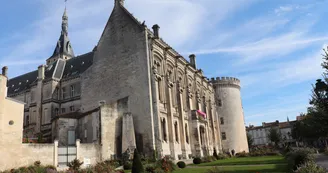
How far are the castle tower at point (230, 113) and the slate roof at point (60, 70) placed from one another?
2527 cm

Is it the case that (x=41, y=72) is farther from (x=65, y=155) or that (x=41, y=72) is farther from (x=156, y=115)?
(x=65, y=155)

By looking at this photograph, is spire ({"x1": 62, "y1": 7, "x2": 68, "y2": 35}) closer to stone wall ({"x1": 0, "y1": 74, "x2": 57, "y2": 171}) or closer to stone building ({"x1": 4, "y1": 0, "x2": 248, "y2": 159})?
stone building ({"x1": 4, "y1": 0, "x2": 248, "y2": 159})

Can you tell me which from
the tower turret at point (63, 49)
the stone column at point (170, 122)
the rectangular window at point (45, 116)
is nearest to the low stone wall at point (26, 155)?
the stone column at point (170, 122)

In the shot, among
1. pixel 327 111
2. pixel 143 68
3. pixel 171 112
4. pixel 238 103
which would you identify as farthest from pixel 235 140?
pixel 327 111

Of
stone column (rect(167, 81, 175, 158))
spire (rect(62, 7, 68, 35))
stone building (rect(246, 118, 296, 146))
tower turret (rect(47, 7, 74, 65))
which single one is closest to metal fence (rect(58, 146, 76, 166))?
stone column (rect(167, 81, 175, 158))

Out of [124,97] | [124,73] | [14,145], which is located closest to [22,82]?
[124,73]

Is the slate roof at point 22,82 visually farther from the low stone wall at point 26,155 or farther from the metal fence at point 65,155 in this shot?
the low stone wall at point 26,155

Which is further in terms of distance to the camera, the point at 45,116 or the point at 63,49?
the point at 63,49

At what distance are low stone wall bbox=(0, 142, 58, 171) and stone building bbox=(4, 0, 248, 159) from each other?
16.2ft

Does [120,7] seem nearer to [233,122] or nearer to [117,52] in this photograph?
[117,52]

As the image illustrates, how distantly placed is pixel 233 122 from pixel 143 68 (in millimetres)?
28821

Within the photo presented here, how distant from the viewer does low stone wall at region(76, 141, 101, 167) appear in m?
22.0

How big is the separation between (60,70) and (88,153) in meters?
22.7

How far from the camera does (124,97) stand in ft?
95.2
